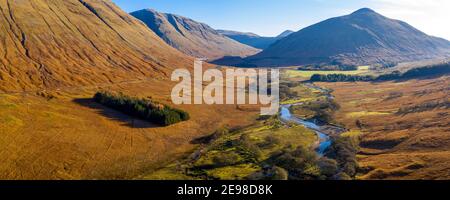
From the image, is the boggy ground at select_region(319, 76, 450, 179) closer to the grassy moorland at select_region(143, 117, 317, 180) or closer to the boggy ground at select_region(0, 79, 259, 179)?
the grassy moorland at select_region(143, 117, 317, 180)

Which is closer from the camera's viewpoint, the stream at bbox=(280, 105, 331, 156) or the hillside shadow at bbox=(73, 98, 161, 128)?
the stream at bbox=(280, 105, 331, 156)

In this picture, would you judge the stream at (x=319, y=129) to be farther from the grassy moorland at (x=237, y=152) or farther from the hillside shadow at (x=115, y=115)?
the hillside shadow at (x=115, y=115)

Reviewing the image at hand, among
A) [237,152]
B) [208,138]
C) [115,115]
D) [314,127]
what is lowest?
[237,152]

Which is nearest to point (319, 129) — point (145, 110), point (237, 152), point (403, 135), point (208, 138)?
point (403, 135)

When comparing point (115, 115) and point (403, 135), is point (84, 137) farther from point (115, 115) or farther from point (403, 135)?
point (403, 135)

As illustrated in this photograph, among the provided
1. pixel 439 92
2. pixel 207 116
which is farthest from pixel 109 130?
pixel 439 92

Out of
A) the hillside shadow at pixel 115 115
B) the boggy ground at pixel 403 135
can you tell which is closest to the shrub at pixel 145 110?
the hillside shadow at pixel 115 115

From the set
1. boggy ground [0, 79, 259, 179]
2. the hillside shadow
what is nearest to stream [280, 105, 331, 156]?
boggy ground [0, 79, 259, 179]
